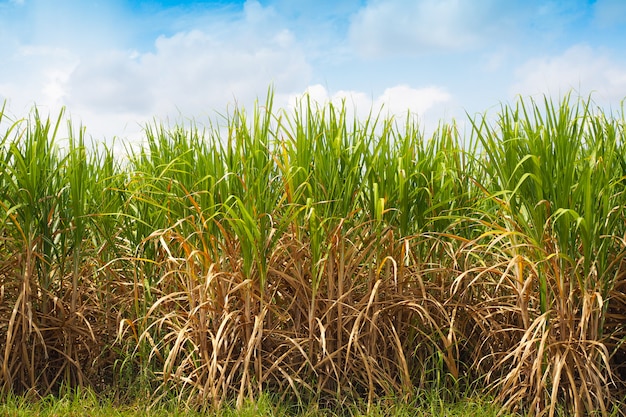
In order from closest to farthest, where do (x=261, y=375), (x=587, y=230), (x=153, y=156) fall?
(x=587, y=230)
(x=261, y=375)
(x=153, y=156)

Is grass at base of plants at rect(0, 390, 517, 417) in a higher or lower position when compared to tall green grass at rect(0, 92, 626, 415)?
lower

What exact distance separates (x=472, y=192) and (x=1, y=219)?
8.17 ft

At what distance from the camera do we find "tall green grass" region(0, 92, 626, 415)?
10.1 feet

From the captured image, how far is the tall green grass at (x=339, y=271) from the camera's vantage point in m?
3.08

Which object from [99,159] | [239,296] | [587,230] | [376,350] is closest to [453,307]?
[376,350]

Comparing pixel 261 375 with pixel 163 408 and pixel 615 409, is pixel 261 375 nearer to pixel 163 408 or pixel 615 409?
pixel 163 408

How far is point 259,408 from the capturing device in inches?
122

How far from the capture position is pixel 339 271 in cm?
322

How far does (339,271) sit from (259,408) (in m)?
0.72

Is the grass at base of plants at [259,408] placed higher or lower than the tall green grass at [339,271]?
lower

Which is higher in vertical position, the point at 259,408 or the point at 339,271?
the point at 339,271

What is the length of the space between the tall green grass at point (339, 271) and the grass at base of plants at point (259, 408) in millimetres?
61

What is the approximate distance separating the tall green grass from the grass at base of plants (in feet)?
0.20

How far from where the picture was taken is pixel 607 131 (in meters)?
3.38
